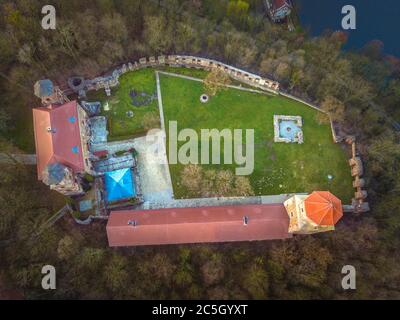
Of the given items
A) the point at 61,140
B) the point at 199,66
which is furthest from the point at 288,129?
the point at 61,140

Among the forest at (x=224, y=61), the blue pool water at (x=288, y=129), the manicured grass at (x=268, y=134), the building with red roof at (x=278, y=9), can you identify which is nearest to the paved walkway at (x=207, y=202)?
the manicured grass at (x=268, y=134)

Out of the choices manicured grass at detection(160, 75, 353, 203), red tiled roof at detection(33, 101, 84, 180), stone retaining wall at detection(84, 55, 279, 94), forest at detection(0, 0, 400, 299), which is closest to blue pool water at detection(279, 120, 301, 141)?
manicured grass at detection(160, 75, 353, 203)

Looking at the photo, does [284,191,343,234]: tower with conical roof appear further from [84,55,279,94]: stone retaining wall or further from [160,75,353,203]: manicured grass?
[84,55,279,94]: stone retaining wall

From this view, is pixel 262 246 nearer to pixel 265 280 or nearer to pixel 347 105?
pixel 265 280

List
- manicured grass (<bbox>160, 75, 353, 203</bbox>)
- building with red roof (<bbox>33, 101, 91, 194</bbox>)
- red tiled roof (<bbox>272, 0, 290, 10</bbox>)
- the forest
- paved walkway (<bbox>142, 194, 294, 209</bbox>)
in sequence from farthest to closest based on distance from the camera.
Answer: red tiled roof (<bbox>272, 0, 290, 10</bbox>)
manicured grass (<bbox>160, 75, 353, 203</bbox>)
paved walkway (<bbox>142, 194, 294, 209</bbox>)
building with red roof (<bbox>33, 101, 91, 194</bbox>)
the forest

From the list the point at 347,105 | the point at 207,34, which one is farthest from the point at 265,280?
the point at 207,34

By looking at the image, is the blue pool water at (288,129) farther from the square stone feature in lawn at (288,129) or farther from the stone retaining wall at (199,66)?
the stone retaining wall at (199,66)
